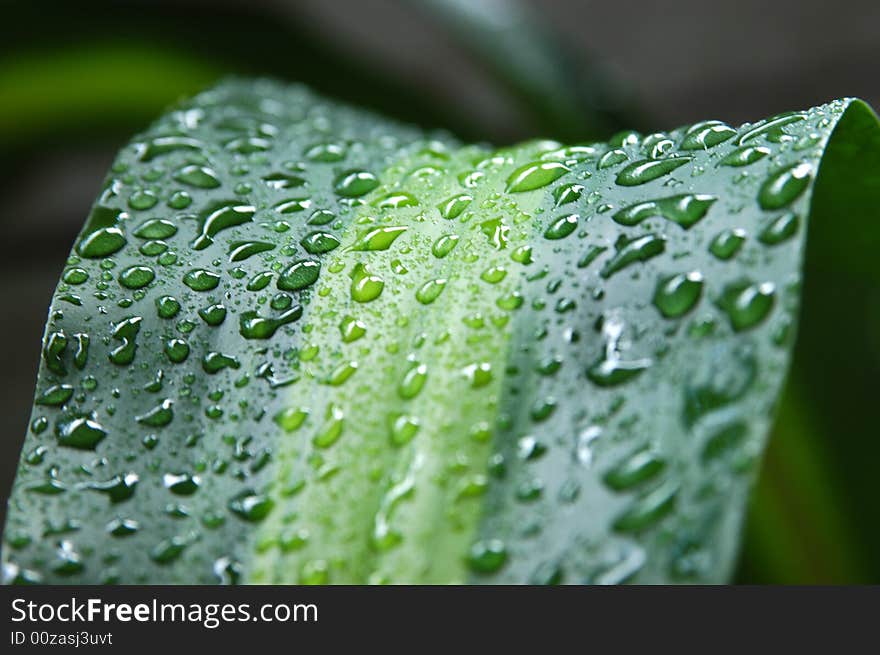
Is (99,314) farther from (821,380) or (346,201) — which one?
(821,380)

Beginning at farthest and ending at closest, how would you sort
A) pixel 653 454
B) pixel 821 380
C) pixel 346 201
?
pixel 821 380
pixel 346 201
pixel 653 454

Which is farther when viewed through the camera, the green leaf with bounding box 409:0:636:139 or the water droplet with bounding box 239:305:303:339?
the green leaf with bounding box 409:0:636:139

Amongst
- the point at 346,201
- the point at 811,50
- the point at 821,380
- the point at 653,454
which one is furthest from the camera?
the point at 811,50

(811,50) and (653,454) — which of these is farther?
(811,50)

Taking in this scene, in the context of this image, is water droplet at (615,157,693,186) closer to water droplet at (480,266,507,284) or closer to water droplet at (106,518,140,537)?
water droplet at (480,266,507,284)

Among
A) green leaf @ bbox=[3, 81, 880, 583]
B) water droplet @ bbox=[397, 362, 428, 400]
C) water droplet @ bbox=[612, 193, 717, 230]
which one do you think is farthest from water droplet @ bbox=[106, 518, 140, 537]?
water droplet @ bbox=[612, 193, 717, 230]

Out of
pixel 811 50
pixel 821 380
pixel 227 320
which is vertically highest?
pixel 811 50

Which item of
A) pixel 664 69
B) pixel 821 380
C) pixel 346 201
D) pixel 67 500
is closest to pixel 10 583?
pixel 67 500
